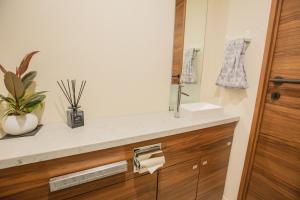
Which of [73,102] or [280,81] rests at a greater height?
[280,81]

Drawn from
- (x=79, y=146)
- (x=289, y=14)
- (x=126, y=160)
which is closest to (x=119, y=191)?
(x=126, y=160)

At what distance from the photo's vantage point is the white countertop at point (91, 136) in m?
0.67

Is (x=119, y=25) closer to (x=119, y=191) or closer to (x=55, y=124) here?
(x=55, y=124)

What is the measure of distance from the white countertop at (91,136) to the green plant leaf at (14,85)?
229mm

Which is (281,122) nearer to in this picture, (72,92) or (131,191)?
(131,191)

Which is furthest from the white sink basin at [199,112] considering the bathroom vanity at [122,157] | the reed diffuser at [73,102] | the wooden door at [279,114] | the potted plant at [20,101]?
the potted plant at [20,101]

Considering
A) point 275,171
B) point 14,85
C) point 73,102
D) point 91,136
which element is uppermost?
point 14,85

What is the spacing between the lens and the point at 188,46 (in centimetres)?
145

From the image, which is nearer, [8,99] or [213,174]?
[8,99]

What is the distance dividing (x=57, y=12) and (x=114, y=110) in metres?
0.70

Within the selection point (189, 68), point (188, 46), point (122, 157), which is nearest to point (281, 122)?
point (189, 68)

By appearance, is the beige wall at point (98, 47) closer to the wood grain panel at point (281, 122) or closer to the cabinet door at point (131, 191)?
the cabinet door at point (131, 191)

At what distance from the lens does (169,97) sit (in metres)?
1.41

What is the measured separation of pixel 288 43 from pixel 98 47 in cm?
127
